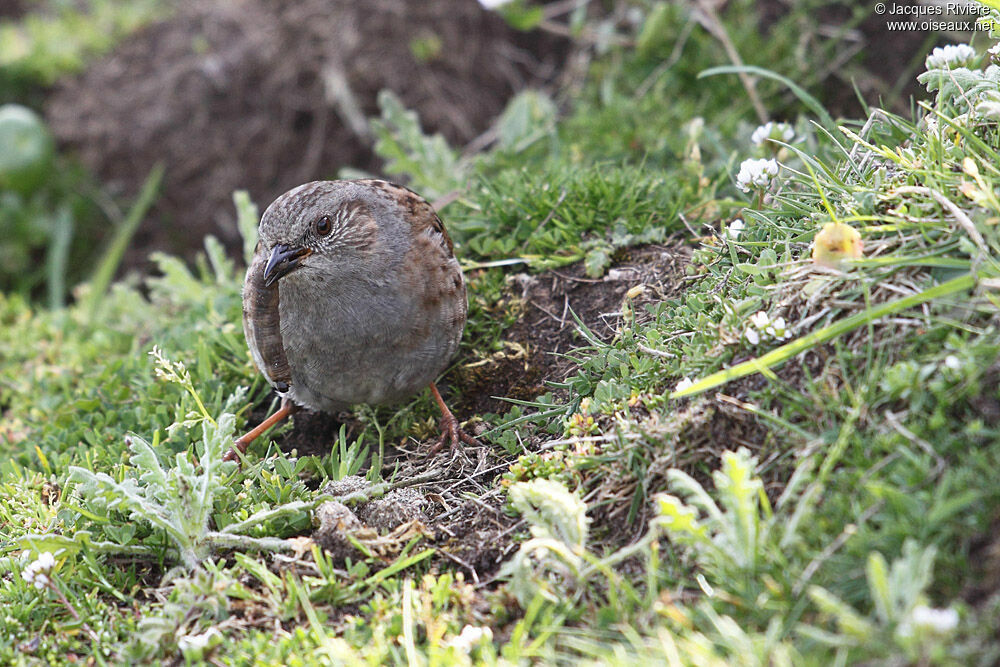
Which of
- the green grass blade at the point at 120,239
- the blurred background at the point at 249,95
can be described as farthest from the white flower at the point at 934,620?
the green grass blade at the point at 120,239

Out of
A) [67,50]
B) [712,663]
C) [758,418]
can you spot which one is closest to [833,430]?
[758,418]

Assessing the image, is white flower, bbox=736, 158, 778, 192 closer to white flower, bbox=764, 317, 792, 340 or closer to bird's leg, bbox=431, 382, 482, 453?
white flower, bbox=764, 317, 792, 340

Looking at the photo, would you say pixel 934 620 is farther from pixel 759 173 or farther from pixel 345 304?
pixel 345 304

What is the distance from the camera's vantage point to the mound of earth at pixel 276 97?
691 cm

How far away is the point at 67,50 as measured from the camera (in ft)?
25.4

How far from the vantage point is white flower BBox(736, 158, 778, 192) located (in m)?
3.55

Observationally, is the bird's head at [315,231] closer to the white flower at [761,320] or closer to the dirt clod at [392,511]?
the dirt clod at [392,511]

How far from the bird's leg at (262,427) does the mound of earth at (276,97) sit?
126 inches

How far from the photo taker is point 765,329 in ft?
9.28

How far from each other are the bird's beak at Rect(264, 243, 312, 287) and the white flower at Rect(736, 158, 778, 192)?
6.07 ft

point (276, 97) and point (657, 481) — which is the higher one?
point (276, 97)

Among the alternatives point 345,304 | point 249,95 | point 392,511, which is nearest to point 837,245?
point 392,511

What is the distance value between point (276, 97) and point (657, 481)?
17.8ft

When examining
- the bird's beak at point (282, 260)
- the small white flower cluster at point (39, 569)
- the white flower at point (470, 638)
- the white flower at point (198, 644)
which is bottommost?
the white flower at point (470, 638)
